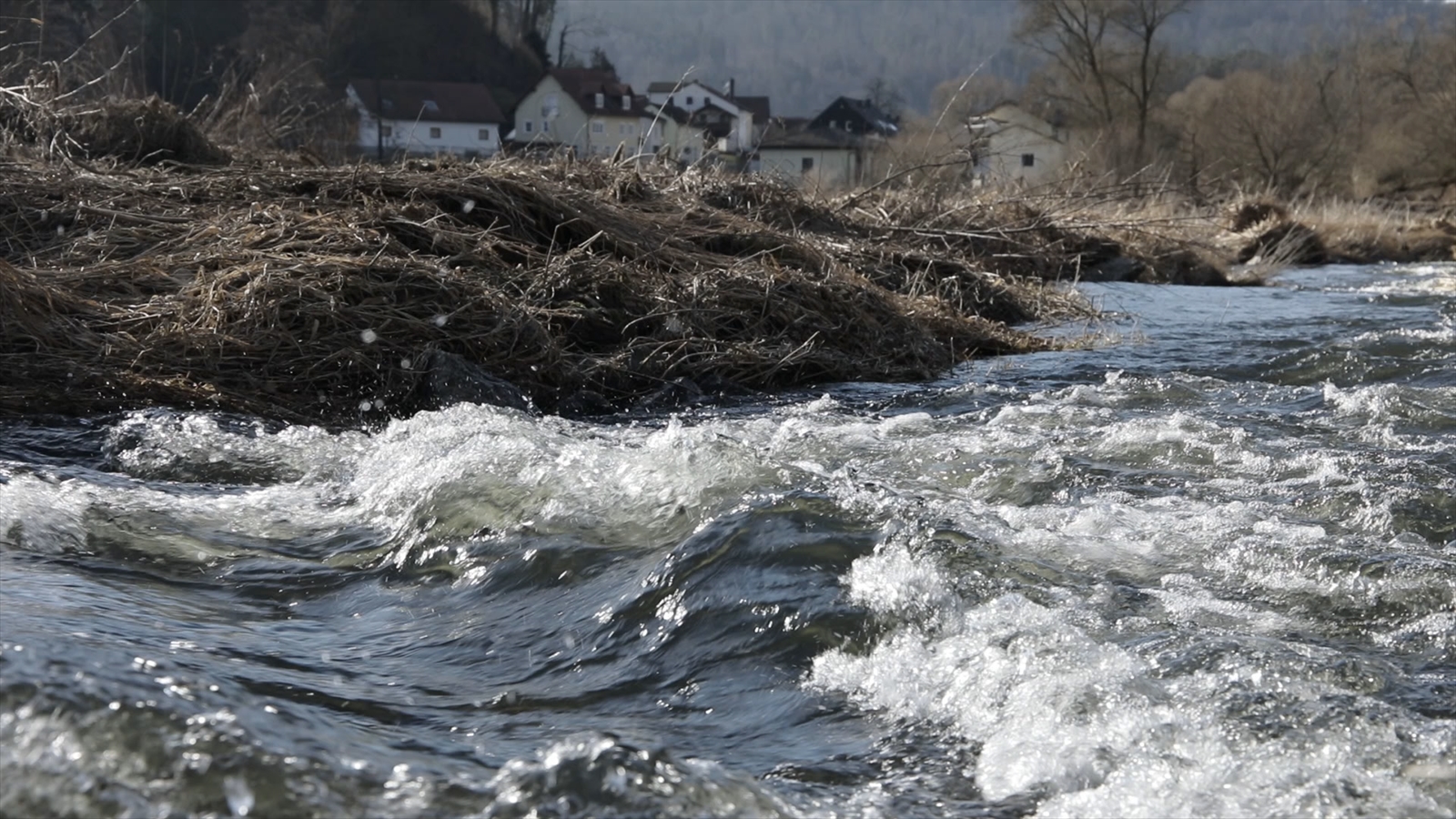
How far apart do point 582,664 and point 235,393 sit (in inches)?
136

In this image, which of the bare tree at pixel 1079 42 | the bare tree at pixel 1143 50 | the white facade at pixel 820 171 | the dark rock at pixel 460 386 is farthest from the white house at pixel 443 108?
the dark rock at pixel 460 386

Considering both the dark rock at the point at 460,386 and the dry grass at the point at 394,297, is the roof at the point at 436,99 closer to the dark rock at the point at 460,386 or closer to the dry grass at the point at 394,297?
the dry grass at the point at 394,297

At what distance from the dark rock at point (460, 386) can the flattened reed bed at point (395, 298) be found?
58 mm

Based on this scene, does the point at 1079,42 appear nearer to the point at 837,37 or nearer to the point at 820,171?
the point at 820,171

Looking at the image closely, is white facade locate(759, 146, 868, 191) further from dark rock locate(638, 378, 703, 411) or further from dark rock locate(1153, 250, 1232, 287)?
dark rock locate(638, 378, 703, 411)

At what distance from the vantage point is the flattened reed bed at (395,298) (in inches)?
235

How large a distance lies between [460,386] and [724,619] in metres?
3.18

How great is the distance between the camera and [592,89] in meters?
60.4

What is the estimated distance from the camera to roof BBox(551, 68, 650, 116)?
57.8 metres

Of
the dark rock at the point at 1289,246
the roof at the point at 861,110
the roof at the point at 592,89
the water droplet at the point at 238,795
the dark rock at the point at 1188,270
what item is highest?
the roof at the point at 861,110

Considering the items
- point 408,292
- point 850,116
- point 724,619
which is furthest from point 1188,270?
point 850,116

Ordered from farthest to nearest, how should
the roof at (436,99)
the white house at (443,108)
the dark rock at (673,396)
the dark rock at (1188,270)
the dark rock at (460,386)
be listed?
the white house at (443,108)
the roof at (436,99)
the dark rock at (1188,270)
the dark rock at (673,396)
the dark rock at (460,386)

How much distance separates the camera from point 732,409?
641 cm

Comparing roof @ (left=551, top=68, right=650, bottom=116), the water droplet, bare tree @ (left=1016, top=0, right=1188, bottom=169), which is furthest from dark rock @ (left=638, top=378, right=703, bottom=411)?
roof @ (left=551, top=68, right=650, bottom=116)
